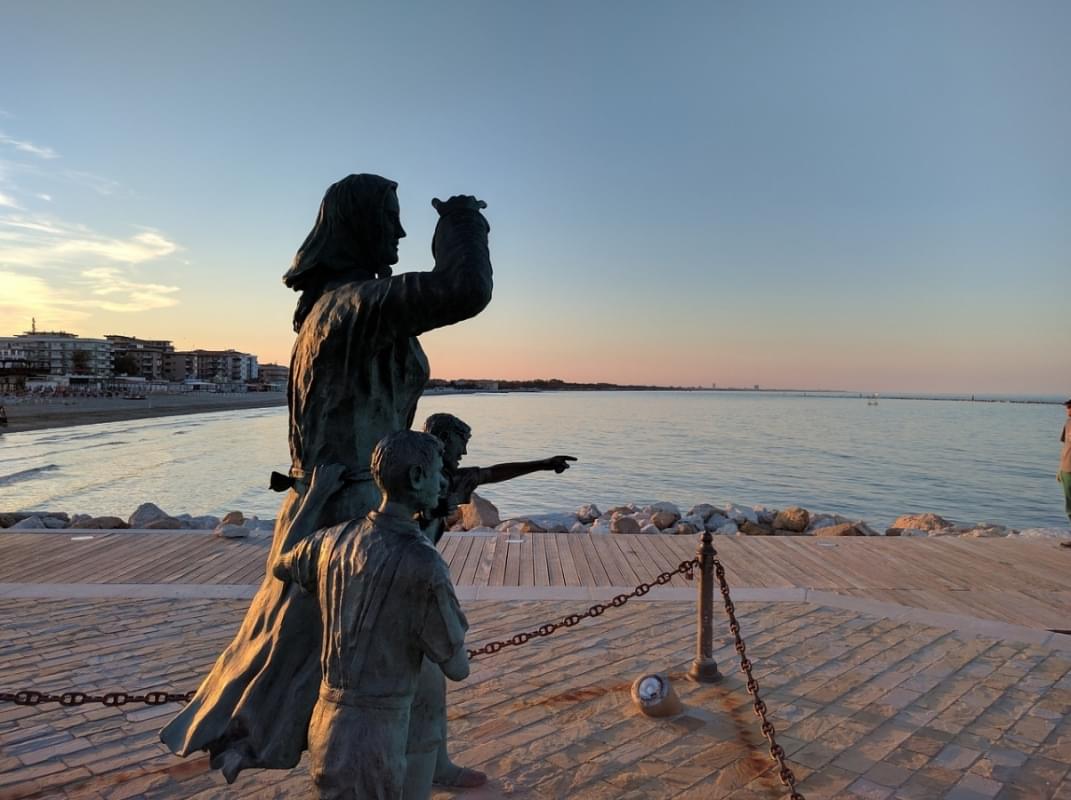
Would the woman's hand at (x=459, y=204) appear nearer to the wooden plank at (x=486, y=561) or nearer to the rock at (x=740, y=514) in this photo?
Result: the wooden plank at (x=486, y=561)

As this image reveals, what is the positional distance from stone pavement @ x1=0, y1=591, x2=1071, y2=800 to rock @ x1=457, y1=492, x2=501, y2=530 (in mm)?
5593

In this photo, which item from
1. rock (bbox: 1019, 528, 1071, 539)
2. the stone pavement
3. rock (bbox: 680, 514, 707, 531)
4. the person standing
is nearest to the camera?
the stone pavement

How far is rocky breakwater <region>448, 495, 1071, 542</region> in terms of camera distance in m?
11.2

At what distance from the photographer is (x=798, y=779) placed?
379 centimetres

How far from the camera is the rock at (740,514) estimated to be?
510 inches

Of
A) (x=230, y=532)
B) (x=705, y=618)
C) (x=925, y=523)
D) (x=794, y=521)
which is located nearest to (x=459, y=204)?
(x=705, y=618)

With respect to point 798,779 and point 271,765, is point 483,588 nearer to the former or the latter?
point 798,779

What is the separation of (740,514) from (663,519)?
203cm

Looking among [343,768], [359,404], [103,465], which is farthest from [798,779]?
[103,465]

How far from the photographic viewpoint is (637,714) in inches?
177

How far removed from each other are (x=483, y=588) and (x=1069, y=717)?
16.3ft

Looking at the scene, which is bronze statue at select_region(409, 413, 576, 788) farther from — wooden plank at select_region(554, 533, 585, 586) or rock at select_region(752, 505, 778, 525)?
rock at select_region(752, 505, 778, 525)

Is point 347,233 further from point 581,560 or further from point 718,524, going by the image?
point 718,524

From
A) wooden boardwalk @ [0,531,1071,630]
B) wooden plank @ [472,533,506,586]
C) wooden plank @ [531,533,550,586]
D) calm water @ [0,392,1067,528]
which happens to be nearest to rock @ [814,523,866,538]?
wooden boardwalk @ [0,531,1071,630]
